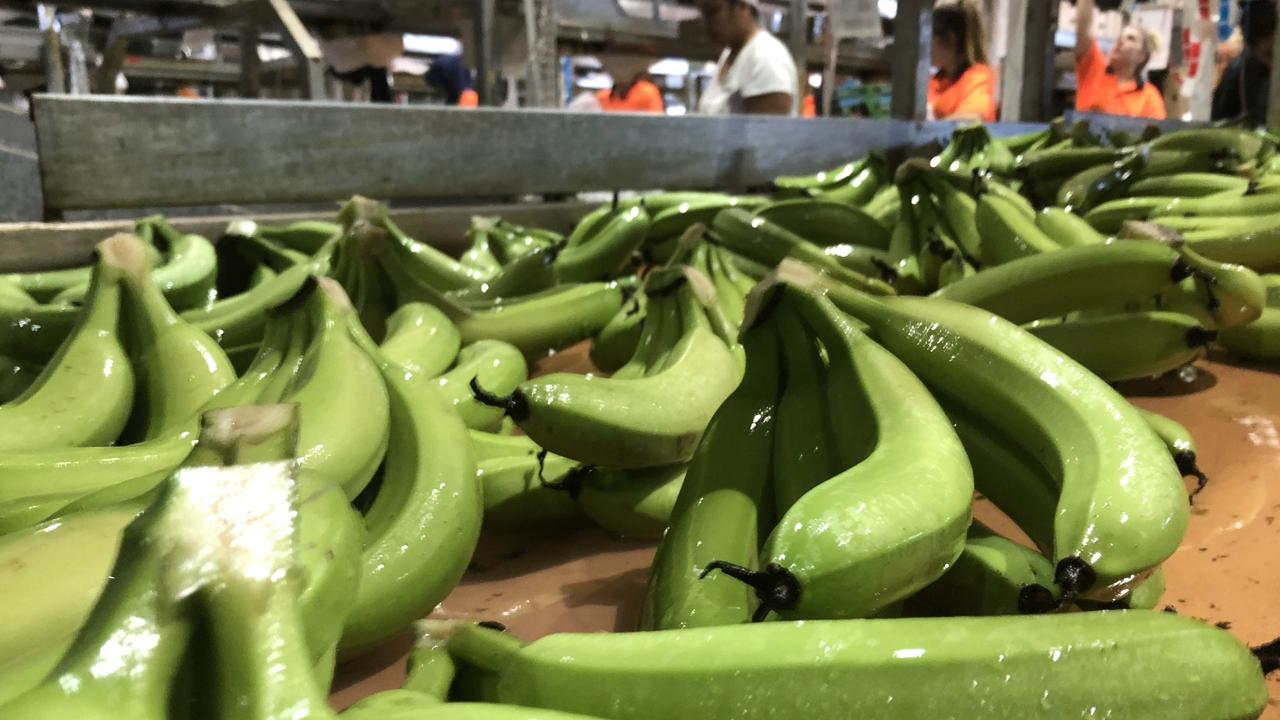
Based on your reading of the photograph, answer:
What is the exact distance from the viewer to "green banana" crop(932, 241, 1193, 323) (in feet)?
4.86

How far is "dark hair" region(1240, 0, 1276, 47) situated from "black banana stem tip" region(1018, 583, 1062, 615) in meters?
5.62

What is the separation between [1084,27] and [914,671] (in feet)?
23.7

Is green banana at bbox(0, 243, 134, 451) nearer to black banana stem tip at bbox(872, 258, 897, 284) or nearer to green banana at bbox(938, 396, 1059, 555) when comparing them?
green banana at bbox(938, 396, 1059, 555)

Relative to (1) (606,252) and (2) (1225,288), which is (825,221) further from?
(2) (1225,288)

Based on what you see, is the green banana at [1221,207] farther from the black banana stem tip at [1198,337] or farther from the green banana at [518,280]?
the green banana at [518,280]

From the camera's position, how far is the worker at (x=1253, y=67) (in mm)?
5000

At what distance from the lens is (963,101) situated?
5504mm

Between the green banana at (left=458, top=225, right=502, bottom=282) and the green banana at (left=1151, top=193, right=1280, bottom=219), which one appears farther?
the green banana at (left=458, top=225, right=502, bottom=282)

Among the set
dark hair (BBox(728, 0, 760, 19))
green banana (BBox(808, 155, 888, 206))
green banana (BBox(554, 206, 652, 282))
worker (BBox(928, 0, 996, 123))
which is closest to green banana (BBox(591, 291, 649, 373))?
green banana (BBox(554, 206, 652, 282))

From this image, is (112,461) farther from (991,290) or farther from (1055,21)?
(1055,21)

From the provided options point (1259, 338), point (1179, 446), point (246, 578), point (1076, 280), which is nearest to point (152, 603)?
point (246, 578)

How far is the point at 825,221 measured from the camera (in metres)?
2.52

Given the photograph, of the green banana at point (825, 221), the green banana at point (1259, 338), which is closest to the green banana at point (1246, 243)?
the green banana at point (1259, 338)

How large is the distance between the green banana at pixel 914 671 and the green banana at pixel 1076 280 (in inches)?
34.9
